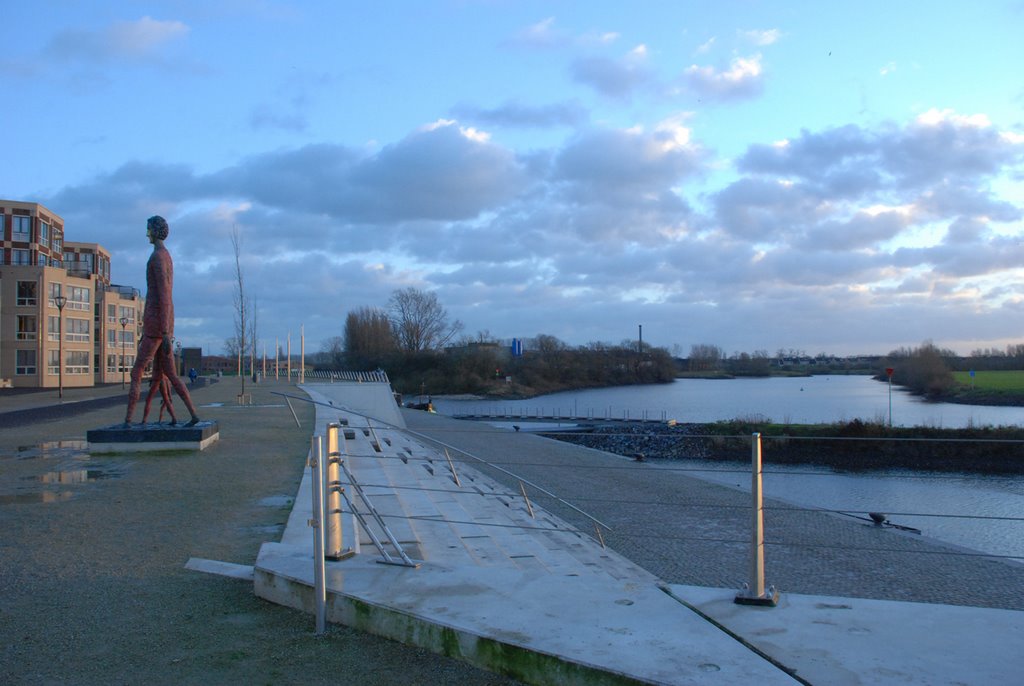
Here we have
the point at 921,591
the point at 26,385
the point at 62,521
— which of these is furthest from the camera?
the point at 26,385

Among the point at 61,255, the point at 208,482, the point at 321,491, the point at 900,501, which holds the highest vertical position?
the point at 61,255

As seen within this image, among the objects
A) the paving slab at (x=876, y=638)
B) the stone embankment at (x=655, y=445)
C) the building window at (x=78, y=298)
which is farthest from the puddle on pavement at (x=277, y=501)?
the building window at (x=78, y=298)

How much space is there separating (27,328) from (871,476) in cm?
5362

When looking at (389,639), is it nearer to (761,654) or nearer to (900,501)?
(761,654)

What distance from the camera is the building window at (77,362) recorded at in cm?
5428

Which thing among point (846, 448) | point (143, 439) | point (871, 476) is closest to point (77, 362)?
point (143, 439)

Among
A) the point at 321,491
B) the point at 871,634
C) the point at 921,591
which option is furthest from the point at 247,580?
the point at 921,591

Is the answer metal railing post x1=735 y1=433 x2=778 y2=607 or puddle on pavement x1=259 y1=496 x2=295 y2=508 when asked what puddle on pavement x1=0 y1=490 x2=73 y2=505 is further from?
metal railing post x1=735 y1=433 x2=778 y2=607

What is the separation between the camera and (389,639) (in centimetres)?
415

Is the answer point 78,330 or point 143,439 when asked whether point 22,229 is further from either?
point 143,439

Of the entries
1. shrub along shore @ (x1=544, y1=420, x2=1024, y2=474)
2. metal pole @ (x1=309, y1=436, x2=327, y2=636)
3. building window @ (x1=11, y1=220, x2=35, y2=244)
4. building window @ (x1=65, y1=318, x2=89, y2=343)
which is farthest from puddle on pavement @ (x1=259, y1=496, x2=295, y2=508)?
building window @ (x1=11, y1=220, x2=35, y2=244)

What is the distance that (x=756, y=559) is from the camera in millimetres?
4211

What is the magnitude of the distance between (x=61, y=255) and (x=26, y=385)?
18074 mm

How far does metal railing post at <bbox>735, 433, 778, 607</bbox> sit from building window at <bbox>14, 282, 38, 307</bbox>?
57.9 m
